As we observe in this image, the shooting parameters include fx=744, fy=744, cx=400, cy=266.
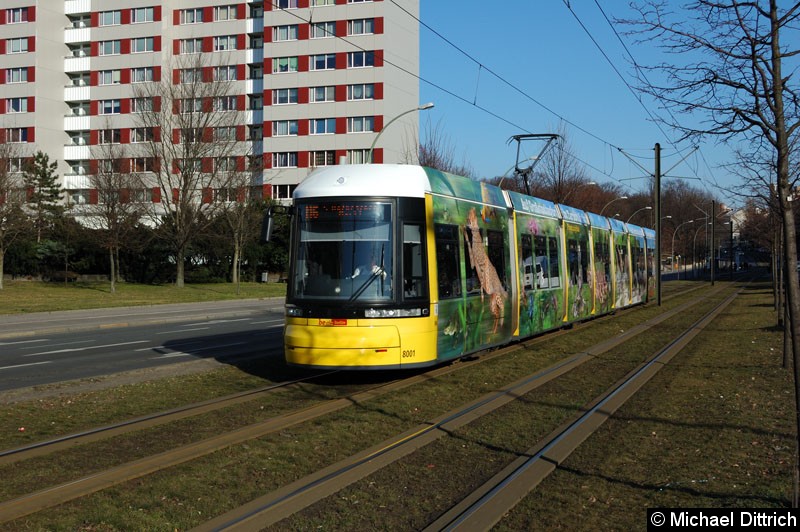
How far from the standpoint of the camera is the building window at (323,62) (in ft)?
208

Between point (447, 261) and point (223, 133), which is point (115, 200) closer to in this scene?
point (223, 133)

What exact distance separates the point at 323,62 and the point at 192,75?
17.9 m

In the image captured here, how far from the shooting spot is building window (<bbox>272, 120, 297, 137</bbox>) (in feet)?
213

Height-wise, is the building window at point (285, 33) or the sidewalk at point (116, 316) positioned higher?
the building window at point (285, 33)

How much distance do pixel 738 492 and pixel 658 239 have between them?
89.0 feet

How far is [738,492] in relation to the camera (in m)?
5.80

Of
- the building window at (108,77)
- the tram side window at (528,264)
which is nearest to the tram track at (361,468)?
the tram side window at (528,264)

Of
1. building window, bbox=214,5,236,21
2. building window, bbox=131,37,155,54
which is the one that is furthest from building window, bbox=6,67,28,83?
building window, bbox=214,5,236,21

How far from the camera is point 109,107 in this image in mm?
70500

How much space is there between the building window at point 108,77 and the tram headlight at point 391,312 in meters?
67.5

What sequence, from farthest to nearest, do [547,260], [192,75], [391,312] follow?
[192,75]
[547,260]
[391,312]

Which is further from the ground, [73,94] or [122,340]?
[73,94]

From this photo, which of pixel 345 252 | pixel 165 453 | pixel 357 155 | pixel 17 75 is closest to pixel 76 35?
pixel 17 75

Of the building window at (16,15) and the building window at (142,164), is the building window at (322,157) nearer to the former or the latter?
the building window at (142,164)
